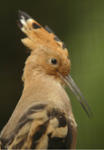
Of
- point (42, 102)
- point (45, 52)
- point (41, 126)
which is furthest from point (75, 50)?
point (41, 126)

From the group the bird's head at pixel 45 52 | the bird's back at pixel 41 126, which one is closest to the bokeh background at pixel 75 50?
the bird's head at pixel 45 52

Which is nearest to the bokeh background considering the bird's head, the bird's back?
the bird's head

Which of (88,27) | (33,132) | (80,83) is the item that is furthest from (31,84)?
(88,27)

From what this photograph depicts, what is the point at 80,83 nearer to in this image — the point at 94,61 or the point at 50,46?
the point at 94,61

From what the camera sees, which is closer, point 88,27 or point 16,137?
point 16,137

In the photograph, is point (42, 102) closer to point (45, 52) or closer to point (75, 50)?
point (45, 52)

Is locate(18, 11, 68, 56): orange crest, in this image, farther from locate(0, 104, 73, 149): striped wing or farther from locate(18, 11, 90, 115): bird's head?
locate(0, 104, 73, 149): striped wing
